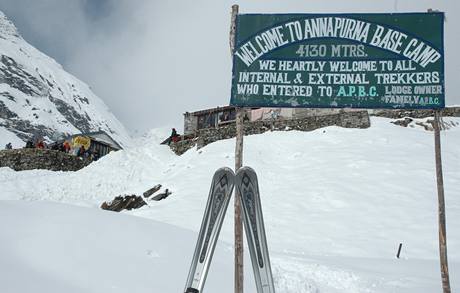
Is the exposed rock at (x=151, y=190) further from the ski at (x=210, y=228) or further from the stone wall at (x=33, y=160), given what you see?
the ski at (x=210, y=228)

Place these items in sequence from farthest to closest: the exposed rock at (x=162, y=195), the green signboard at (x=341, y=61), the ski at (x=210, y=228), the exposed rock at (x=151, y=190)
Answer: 1. the exposed rock at (x=151, y=190)
2. the exposed rock at (x=162, y=195)
3. the green signboard at (x=341, y=61)
4. the ski at (x=210, y=228)

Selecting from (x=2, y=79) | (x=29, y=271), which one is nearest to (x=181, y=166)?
(x=29, y=271)

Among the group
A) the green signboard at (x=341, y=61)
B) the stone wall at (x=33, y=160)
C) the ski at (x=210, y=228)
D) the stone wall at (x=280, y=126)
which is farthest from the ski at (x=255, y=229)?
the stone wall at (x=33, y=160)

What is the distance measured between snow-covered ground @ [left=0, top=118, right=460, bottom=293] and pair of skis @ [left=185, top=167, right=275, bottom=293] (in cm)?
226

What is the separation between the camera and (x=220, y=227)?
517cm

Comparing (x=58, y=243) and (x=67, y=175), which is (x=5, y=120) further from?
(x=58, y=243)

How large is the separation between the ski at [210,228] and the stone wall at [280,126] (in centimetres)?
2297

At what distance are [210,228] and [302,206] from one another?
12405 millimetres

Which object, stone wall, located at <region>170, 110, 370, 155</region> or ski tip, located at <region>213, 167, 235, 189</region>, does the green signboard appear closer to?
ski tip, located at <region>213, 167, 235, 189</region>

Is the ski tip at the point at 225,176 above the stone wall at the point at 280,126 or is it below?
below

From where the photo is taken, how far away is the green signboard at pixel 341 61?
7.23m

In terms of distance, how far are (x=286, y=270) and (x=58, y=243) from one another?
4590 mm

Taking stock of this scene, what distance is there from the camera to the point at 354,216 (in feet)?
51.8

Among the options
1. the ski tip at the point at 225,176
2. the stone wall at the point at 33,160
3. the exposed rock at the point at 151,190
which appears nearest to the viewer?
the ski tip at the point at 225,176
